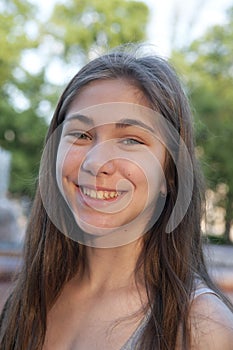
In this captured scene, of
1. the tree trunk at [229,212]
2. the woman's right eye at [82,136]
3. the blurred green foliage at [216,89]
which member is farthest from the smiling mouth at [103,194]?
the blurred green foliage at [216,89]

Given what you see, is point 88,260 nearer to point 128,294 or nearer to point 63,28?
point 128,294

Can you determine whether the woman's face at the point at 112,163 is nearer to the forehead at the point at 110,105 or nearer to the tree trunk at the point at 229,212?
the forehead at the point at 110,105

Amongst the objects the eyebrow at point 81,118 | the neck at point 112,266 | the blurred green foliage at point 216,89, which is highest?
the blurred green foliage at point 216,89

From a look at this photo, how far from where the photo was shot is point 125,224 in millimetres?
1496

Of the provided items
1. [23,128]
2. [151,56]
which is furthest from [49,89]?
[151,56]

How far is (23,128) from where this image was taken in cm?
1255

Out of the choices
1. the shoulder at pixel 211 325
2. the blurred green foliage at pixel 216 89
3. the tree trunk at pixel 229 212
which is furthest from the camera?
the blurred green foliage at pixel 216 89

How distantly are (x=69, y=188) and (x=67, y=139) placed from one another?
0.14 m

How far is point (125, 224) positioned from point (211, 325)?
1.15ft

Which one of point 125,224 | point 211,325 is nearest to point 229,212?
point 125,224

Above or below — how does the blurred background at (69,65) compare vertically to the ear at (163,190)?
above

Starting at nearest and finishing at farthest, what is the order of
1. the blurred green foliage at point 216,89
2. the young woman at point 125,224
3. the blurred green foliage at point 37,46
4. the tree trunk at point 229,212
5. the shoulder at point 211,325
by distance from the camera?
1. the shoulder at point 211,325
2. the young woman at point 125,224
3. the tree trunk at point 229,212
4. the blurred green foliage at point 216,89
5. the blurred green foliage at point 37,46

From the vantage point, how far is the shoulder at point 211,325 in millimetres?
1305

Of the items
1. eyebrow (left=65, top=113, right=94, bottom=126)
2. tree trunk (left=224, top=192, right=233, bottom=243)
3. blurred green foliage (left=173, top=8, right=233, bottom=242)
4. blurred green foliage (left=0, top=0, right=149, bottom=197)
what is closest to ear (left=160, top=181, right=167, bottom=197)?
eyebrow (left=65, top=113, right=94, bottom=126)
